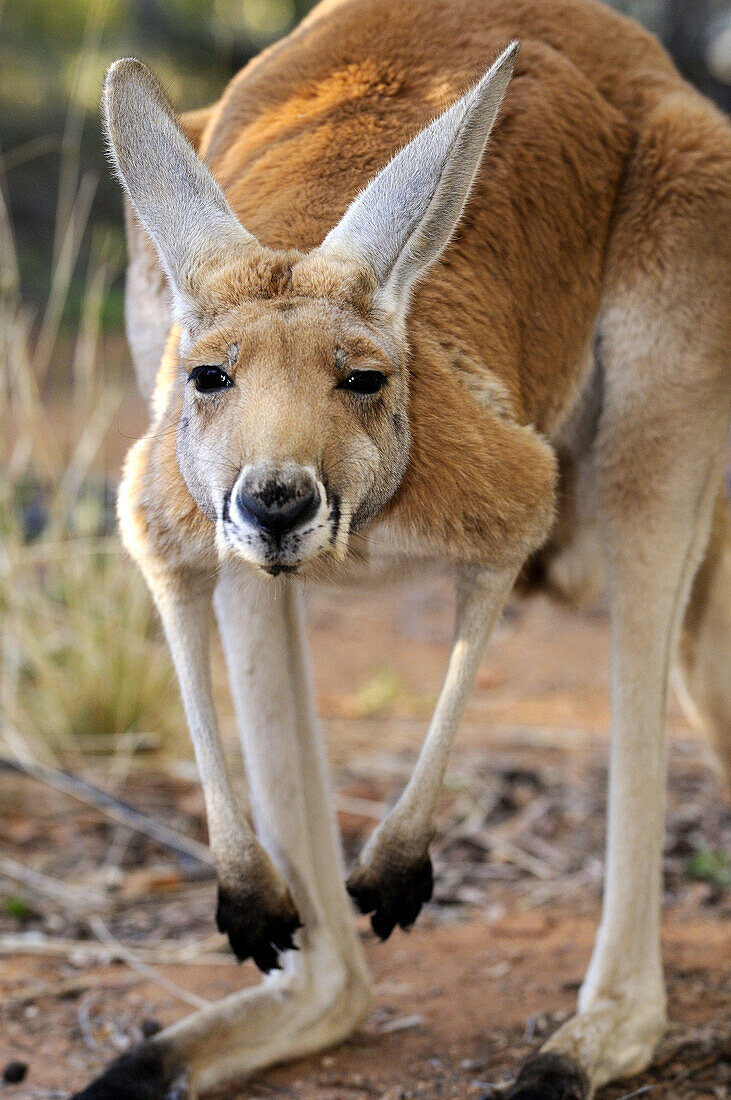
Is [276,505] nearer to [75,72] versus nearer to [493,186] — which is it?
[493,186]

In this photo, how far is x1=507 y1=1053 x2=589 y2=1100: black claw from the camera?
259 cm

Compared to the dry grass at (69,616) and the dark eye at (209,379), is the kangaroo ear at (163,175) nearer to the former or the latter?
the dark eye at (209,379)

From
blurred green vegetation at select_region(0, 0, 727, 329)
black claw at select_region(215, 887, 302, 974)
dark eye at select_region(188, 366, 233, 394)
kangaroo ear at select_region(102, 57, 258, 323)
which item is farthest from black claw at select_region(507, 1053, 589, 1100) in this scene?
blurred green vegetation at select_region(0, 0, 727, 329)

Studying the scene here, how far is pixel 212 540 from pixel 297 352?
1.40 feet

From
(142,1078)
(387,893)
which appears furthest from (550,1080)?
(142,1078)

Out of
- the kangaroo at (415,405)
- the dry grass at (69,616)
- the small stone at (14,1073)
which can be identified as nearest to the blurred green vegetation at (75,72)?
the dry grass at (69,616)

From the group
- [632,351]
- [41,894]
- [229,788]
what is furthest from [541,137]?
[41,894]

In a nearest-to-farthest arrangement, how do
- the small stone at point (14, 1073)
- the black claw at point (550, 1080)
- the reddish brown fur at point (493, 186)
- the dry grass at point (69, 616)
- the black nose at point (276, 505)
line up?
the black nose at point (276, 505)
the reddish brown fur at point (493, 186)
the black claw at point (550, 1080)
the small stone at point (14, 1073)
the dry grass at point (69, 616)

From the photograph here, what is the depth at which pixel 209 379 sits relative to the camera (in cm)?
222

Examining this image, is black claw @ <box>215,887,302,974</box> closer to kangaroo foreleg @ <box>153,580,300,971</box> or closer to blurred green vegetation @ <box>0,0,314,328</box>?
kangaroo foreleg @ <box>153,580,300,971</box>

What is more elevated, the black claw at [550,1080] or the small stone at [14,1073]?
the black claw at [550,1080]

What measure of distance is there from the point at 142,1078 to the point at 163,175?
1.85m

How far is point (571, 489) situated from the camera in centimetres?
326

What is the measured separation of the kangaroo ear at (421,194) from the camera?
219 centimetres
